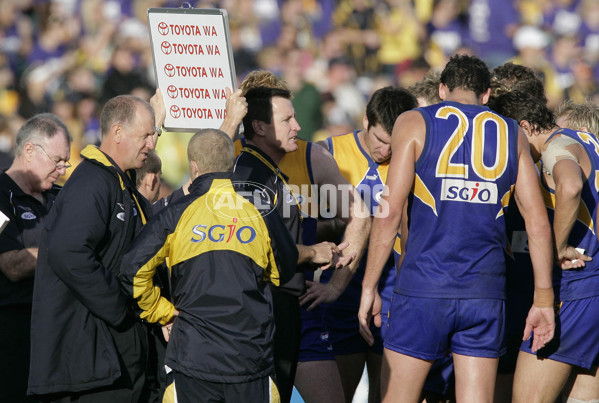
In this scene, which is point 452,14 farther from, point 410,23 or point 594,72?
point 594,72

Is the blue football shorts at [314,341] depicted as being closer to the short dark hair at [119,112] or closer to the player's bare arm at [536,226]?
the player's bare arm at [536,226]

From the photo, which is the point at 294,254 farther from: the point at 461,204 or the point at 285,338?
the point at 461,204

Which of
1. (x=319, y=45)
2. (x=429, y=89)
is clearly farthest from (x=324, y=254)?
(x=319, y=45)

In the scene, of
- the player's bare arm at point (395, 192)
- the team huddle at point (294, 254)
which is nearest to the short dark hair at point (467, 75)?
the team huddle at point (294, 254)

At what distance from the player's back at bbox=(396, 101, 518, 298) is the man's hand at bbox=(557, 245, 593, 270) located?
2.33 ft

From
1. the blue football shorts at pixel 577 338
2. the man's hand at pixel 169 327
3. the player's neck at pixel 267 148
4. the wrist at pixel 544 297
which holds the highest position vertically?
the player's neck at pixel 267 148

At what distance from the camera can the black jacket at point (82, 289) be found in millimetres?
4082

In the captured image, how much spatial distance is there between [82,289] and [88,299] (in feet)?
0.21

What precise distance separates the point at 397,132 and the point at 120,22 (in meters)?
8.97

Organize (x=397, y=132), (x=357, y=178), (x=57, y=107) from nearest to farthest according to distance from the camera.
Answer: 1. (x=397, y=132)
2. (x=357, y=178)
3. (x=57, y=107)

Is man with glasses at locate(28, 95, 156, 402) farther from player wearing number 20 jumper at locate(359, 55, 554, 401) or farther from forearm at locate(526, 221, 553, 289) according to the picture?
forearm at locate(526, 221, 553, 289)

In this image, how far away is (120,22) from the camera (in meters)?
12.5

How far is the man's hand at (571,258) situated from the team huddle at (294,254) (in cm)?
1

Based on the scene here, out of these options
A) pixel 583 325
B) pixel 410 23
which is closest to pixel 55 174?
pixel 583 325
